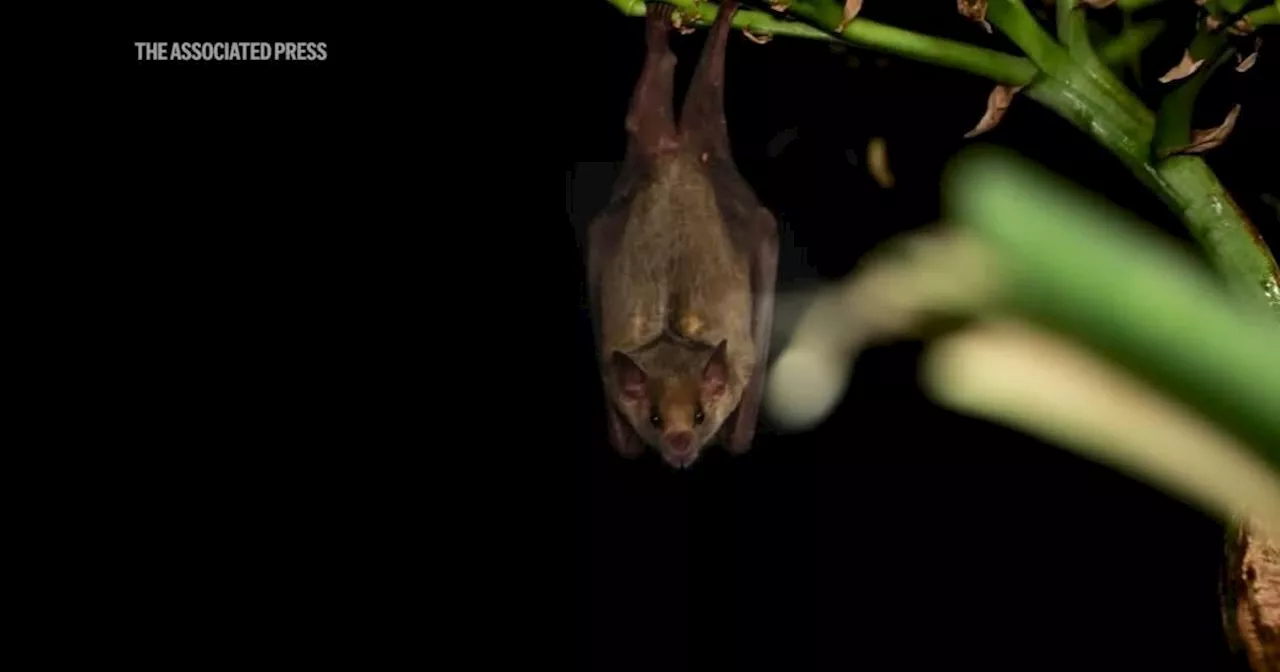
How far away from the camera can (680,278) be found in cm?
164

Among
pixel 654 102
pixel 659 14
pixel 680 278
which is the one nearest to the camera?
pixel 659 14

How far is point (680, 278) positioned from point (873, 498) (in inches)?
17.1

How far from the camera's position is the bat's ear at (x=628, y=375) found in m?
1.71

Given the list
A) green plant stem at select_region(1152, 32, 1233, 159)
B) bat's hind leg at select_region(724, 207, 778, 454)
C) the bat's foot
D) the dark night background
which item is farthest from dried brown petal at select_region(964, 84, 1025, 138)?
bat's hind leg at select_region(724, 207, 778, 454)

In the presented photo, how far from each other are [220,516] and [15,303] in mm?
427

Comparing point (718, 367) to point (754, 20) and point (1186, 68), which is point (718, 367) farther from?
point (1186, 68)

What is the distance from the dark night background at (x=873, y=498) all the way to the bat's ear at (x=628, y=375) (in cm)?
7

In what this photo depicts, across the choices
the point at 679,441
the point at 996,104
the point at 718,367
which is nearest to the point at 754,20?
the point at 996,104

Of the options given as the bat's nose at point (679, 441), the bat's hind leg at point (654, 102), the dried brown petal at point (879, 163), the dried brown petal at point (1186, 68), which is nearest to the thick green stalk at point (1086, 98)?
the dried brown petal at point (1186, 68)

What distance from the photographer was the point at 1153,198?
1.56 metres

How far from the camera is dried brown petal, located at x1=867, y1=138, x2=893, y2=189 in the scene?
1612mm

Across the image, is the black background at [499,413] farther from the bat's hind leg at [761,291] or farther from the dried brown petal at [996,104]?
the dried brown petal at [996,104]

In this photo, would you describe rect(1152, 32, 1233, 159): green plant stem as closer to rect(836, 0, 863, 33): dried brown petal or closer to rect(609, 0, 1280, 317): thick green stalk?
rect(609, 0, 1280, 317): thick green stalk

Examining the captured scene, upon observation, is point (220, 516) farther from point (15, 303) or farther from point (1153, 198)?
point (1153, 198)
